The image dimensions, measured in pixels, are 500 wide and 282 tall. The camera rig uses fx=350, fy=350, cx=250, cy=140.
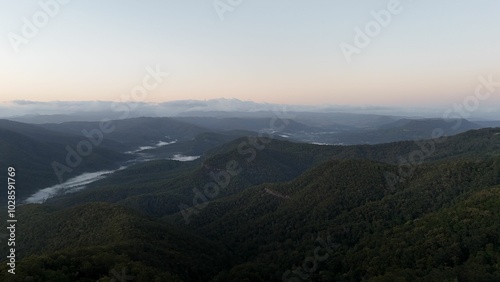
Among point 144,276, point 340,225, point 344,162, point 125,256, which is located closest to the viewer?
point 144,276

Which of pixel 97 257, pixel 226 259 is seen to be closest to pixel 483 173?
pixel 226 259

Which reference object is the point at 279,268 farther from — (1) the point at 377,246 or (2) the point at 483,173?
(2) the point at 483,173

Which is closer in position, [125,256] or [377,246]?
[125,256]

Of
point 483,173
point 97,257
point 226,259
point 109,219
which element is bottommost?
point 226,259

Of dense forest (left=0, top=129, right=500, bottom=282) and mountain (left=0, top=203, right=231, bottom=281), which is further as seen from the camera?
dense forest (left=0, top=129, right=500, bottom=282)

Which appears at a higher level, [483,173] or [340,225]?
[483,173]

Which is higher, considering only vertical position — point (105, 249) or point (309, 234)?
point (105, 249)

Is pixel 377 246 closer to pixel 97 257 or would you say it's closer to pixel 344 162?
pixel 97 257

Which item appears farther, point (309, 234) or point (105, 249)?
point (309, 234)

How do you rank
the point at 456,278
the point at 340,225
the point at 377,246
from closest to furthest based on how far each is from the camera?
the point at 456,278, the point at 377,246, the point at 340,225

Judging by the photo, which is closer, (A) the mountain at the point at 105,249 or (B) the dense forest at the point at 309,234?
(A) the mountain at the point at 105,249
